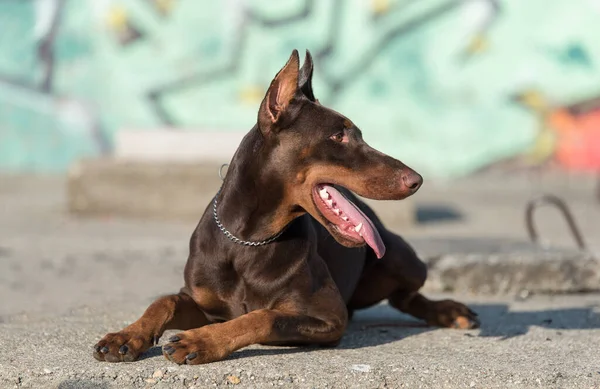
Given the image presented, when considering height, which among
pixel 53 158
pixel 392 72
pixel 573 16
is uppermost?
pixel 573 16

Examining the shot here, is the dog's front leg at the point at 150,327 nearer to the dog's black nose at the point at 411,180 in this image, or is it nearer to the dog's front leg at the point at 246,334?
the dog's front leg at the point at 246,334

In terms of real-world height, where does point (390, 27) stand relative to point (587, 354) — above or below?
above

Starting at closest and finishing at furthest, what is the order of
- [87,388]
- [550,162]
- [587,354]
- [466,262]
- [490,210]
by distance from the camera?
[87,388] → [587,354] → [466,262] → [490,210] → [550,162]

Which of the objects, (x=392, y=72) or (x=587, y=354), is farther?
(x=392, y=72)

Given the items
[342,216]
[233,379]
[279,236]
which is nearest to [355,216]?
[342,216]

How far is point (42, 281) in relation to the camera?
7426mm

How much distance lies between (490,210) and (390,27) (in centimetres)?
640

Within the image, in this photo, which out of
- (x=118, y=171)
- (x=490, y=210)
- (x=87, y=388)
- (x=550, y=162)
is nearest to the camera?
(x=87, y=388)

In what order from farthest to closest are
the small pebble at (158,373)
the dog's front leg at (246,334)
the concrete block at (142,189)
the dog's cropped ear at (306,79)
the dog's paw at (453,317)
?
the concrete block at (142,189) < the dog's paw at (453,317) < the dog's cropped ear at (306,79) < the dog's front leg at (246,334) < the small pebble at (158,373)

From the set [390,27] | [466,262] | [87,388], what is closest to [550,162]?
[390,27]

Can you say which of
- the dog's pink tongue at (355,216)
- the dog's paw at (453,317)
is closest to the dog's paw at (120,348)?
the dog's pink tongue at (355,216)

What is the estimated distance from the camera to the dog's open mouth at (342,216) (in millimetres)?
4316

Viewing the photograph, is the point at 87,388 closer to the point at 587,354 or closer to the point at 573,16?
the point at 587,354

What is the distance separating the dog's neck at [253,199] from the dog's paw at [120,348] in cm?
69
